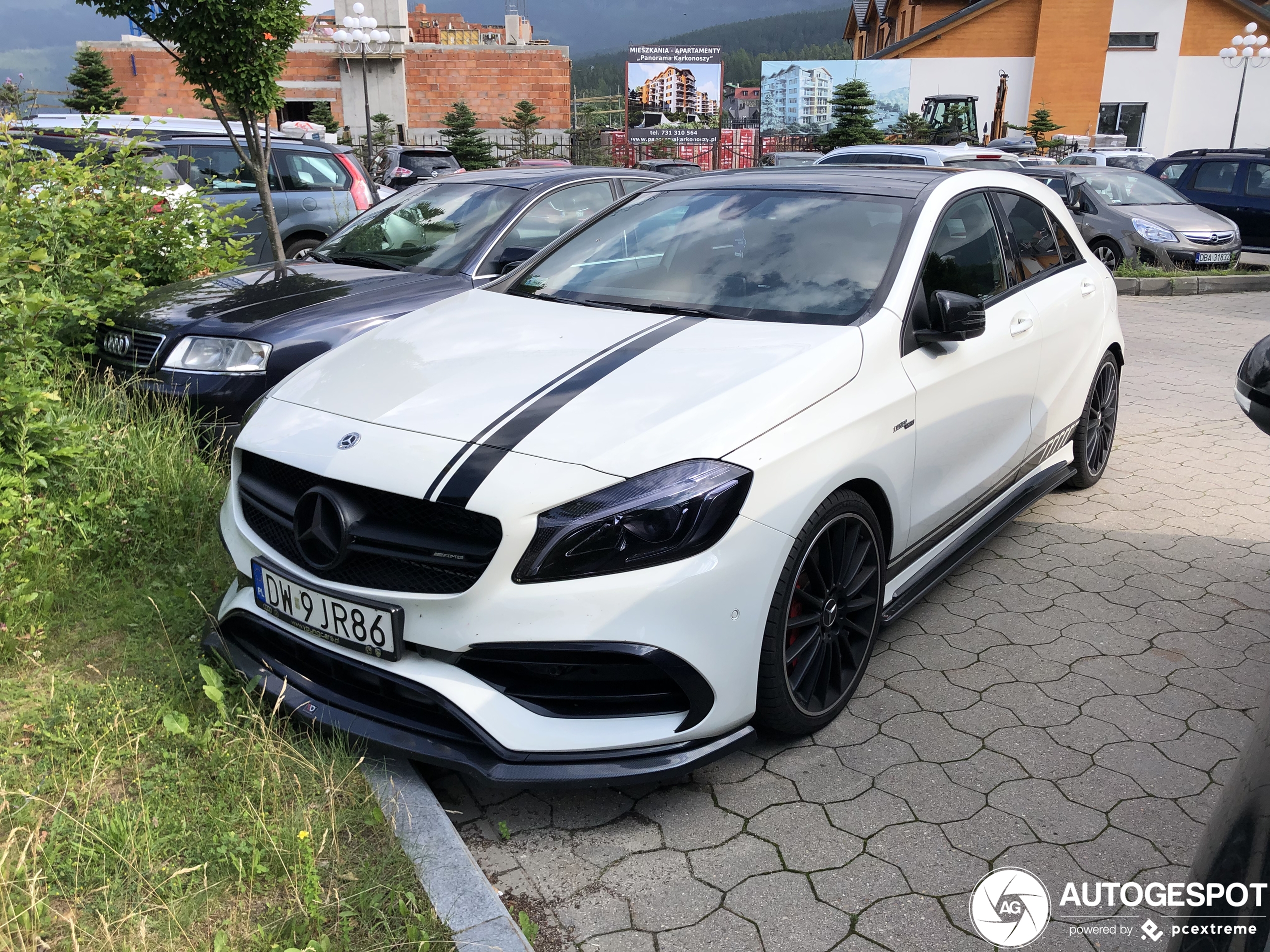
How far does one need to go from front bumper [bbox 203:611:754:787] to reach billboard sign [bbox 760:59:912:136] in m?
37.4

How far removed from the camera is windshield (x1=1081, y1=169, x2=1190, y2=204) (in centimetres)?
1383

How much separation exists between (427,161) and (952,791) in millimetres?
25066

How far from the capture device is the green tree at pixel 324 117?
131 feet

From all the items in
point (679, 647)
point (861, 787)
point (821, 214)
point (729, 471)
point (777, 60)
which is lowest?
point (861, 787)

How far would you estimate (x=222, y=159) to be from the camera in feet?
36.6

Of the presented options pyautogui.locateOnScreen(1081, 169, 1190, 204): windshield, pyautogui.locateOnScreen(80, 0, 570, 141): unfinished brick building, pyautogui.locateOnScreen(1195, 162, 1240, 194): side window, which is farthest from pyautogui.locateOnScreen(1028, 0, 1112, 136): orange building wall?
pyautogui.locateOnScreen(1081, 169, 1190, 204): windshield

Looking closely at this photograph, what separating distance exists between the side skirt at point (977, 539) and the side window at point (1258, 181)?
13.5m

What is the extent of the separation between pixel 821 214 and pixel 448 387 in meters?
1.61

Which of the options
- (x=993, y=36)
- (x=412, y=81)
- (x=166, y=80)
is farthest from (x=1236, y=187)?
(x=166, y=80)

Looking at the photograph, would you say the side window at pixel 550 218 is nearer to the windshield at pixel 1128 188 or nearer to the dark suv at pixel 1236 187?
the windshield at pixel 1128 188

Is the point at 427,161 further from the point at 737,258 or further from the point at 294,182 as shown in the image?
the point at 737,258

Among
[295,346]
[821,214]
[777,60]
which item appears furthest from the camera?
[777,60]

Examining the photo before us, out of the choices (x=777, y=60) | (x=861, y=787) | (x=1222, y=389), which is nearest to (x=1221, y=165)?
(x=1222, y=389)

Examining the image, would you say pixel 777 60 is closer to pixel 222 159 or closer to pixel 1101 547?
pixel 222 159
